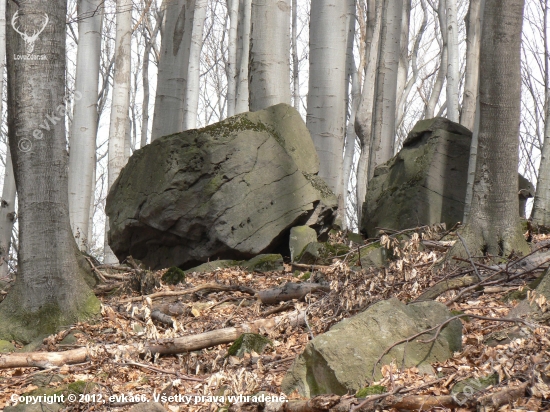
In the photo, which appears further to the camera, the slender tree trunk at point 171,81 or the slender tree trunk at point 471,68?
the slender tree trunk at point 471,68

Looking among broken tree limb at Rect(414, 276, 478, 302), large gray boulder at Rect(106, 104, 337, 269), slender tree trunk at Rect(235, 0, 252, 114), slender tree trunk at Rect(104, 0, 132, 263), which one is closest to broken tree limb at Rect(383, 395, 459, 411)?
broken tree limb at Rect(414, 276, 478, 302)

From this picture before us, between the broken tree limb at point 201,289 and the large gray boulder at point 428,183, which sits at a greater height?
the large gray boulder at point 428,183

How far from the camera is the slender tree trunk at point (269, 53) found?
8.41 metres

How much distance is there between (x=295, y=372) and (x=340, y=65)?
605 centimetres

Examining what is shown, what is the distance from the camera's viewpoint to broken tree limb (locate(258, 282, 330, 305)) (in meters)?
5.01

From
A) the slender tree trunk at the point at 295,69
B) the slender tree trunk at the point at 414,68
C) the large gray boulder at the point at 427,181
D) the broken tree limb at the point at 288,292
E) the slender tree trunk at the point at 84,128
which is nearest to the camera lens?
the broken tree limb at the point at 288,292

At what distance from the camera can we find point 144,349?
3951mm

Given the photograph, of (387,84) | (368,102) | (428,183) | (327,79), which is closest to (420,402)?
(428,183)

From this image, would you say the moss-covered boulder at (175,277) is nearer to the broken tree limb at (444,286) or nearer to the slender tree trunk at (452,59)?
the broken tree limb at (444,286)

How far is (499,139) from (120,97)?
7817 mm

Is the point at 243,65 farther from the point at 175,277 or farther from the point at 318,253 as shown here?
the point at 175,277

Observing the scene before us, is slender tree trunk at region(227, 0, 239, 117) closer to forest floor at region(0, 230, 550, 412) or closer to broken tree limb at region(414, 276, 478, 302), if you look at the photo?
forest floor at region(0, 230, 550, 412)

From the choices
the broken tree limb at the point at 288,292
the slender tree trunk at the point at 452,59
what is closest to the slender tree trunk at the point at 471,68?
the slender tree trunk at the point at 452,59

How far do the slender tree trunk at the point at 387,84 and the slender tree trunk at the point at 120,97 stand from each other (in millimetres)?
4862
